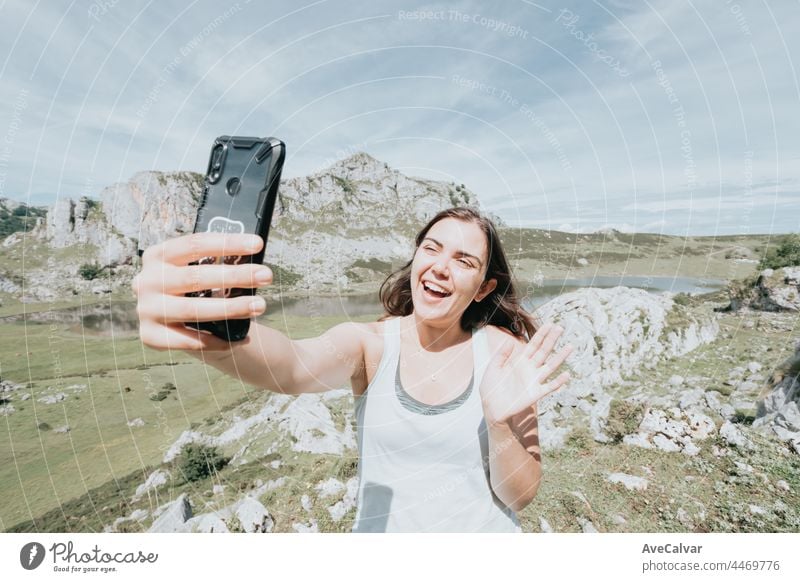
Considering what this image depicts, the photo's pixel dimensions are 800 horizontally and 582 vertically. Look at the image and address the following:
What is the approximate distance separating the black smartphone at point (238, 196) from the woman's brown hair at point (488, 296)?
94cm

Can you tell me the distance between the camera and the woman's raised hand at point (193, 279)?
36.6 inches

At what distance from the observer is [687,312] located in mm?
6465

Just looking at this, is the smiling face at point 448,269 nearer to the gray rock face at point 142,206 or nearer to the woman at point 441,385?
the woman at point 441,385

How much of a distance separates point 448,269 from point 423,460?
78 centimetres

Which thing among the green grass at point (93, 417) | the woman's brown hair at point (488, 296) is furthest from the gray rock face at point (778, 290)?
the woman's brown hair at point (488, 296)

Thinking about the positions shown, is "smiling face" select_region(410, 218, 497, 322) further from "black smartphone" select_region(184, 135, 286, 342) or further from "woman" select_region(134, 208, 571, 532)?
"black smartphone" select_region(184, 135, 286, 342)

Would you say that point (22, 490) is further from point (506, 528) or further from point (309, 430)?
point (506, 528)

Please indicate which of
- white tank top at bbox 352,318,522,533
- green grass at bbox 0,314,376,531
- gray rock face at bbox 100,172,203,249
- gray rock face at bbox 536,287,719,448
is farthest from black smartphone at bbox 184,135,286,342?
gray rock face at bbox 100,172,203,249

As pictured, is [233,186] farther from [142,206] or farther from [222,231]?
[142,206]

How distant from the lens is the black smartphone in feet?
3.30

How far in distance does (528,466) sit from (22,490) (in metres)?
11.1

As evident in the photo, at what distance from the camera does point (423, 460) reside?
163cm

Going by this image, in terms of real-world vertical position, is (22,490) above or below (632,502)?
below
